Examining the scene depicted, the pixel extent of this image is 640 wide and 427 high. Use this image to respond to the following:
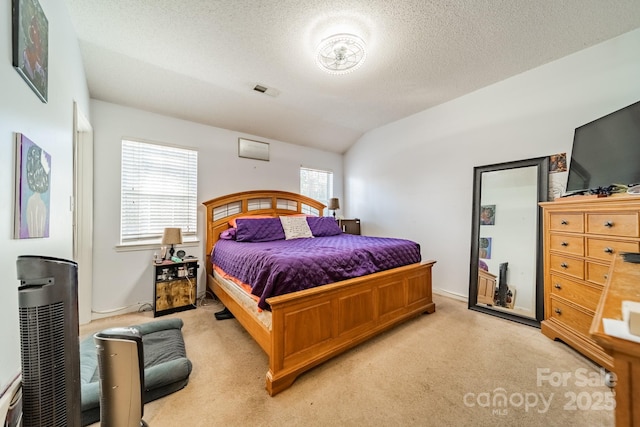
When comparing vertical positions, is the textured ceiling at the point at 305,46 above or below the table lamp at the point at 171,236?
above

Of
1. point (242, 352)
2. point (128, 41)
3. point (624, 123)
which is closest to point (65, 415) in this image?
point (242, 352)

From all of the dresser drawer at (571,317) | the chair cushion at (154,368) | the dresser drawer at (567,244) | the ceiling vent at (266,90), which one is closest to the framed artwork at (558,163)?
the dresser drawer at (567,244)

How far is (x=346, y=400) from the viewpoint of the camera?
1490mm

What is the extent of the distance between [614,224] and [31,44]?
3.59 meters

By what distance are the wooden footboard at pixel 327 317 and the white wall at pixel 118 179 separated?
4.15 feet

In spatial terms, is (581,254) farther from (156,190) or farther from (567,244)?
(156,190)

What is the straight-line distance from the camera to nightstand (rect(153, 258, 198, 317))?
8.93ft

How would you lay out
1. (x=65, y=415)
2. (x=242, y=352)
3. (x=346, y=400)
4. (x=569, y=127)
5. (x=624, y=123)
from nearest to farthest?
(x=65, y=415) → (x=346, y=400) → (x=624, y=123) → (x=242, y=352) → (x=569, y=127)

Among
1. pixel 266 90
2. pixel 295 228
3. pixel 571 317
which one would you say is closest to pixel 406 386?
pixel 571 317

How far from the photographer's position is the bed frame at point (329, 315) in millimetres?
1589

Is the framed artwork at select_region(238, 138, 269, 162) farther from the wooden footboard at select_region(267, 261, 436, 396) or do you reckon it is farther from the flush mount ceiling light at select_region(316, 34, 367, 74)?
the wooden footboard at select_region(267, 261, 436, 396)

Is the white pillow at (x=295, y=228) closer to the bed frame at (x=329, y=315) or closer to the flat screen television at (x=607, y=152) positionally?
the bed frame at (x=329, y=315)

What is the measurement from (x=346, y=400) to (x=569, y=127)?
322cm

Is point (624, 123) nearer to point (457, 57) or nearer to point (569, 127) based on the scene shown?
point (569, 127)
